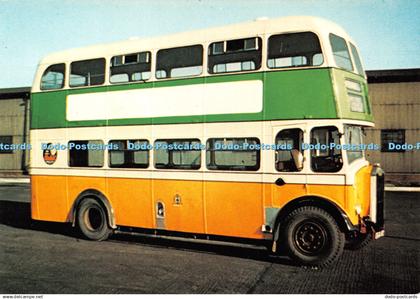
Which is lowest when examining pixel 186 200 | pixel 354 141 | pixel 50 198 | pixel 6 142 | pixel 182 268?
pixel 182 268

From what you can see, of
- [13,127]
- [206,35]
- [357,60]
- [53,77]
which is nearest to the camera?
[357,60]

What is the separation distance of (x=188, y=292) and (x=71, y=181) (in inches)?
202

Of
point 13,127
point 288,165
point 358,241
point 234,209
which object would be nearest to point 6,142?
point 13,127

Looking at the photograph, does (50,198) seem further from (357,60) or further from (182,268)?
(357,60)

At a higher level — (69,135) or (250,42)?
(250,42)

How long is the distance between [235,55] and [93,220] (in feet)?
16.2

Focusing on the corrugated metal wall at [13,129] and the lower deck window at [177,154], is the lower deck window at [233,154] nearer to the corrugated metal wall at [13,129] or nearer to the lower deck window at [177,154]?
the lower deck window at [177,154]

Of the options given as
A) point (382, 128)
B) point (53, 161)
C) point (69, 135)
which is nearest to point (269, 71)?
point (69, 135)

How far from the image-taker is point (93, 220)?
10.3 metres

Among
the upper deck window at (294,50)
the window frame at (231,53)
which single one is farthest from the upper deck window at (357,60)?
the window frame at (231,53)

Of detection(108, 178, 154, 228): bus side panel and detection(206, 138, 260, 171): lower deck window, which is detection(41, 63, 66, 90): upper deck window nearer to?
detection(108, 178, 154, 228): bus side panel

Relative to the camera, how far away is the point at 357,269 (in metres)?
7.35

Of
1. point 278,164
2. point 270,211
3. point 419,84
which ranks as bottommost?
point 270,211

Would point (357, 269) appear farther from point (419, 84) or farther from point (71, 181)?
point (419, 84)
